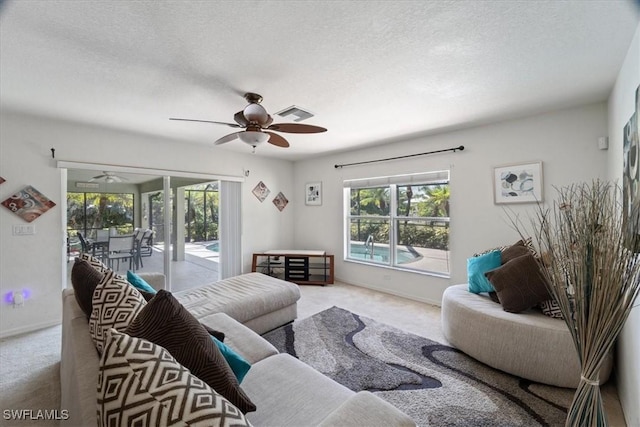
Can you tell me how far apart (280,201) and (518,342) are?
175 inches

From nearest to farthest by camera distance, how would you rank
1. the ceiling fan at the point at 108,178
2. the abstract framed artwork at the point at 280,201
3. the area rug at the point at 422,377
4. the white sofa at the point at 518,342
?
the area rug at the point at 422,377
the white sofa at the point at 518,342
the ceiling fan at the point at 108,178
the abstract framed artwork at the point at 280,201

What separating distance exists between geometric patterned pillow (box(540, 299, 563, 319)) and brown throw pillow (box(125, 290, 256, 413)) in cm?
247

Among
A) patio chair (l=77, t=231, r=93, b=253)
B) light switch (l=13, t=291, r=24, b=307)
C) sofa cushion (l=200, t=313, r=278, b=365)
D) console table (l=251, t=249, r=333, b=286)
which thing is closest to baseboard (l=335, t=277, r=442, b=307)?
console table (l=251, t=249, r=333, b=286)

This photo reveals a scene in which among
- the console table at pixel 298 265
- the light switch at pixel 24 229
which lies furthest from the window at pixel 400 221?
the light switch at pixel 24 229

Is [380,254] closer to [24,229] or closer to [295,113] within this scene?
[295,113]

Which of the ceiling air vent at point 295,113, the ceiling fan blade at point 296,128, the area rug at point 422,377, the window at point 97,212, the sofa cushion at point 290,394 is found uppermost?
the ceiling air vent at point 295,113

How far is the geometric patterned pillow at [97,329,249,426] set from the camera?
1.97ft

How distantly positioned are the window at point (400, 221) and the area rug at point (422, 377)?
1.51 m

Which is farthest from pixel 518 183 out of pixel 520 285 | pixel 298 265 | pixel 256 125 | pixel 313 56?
pixel 298 265

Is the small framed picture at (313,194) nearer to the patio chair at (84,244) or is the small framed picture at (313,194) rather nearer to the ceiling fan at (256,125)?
the ceiling fan at (256,125)

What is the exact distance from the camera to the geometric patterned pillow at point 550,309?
7.10 ft

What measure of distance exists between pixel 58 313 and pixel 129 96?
109 inches

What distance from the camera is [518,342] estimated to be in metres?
2.08

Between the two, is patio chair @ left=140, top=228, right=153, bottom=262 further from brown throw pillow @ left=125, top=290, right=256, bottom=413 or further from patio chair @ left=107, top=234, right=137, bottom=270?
brown throw pillow @ left=125, top=290, right=256, bottom=413
